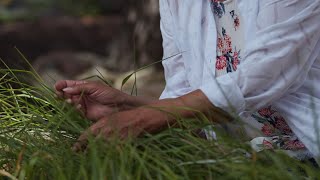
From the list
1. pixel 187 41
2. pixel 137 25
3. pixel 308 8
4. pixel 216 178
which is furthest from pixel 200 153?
pixel 137 25

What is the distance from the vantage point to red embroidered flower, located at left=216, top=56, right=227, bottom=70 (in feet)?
7.67

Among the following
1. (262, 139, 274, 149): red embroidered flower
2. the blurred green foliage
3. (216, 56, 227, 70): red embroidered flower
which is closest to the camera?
(262, 139, 274, 149): red embroidered flower

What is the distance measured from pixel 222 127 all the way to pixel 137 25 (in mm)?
3869

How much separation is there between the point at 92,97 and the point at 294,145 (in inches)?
20.9

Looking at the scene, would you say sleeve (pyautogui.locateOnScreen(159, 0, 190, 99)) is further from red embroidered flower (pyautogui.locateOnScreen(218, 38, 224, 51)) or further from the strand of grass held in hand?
the strand of grass held in hand

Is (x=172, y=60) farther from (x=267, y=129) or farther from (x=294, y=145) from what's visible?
(x=294, y=145)

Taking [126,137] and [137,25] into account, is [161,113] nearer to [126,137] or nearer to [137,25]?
[126,137]

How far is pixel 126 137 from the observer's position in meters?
1.99

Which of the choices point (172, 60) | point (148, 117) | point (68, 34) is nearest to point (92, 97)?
point (148, 117)

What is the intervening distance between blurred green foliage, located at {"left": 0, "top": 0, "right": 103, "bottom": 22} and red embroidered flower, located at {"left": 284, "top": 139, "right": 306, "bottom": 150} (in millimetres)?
6276

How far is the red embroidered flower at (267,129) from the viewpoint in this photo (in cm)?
227

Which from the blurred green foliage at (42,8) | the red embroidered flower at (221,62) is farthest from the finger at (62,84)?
the blurred green foliage at (42,8)

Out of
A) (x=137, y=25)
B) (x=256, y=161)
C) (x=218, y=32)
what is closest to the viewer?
(x=256, y=161)

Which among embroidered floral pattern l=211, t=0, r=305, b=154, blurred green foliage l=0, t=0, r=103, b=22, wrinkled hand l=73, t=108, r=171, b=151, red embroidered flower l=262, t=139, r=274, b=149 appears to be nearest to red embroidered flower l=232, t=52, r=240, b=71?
embroidered floral pattern l=211, t=0, r=305, b=154
